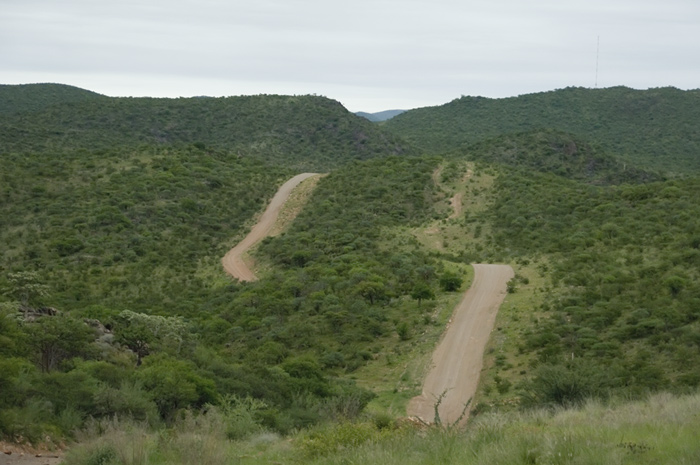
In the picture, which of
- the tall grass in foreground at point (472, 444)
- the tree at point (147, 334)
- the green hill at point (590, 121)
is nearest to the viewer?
the tall grass in foreground at point (472, 444)

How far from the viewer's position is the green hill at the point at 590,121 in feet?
352

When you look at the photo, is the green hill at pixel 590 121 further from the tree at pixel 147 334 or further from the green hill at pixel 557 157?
the tree at pixel 147 334

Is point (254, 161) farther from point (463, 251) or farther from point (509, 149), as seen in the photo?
point (463, 251)

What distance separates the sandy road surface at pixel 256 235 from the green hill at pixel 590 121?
47866mm

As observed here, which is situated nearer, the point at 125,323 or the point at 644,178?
the point at 125,323

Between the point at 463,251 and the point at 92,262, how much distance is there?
22692 mm

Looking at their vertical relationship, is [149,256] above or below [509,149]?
below

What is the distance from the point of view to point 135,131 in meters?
94.6

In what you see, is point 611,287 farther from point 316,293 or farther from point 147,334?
point 147,334

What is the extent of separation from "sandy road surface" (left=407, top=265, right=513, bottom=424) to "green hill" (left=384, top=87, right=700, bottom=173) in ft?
236

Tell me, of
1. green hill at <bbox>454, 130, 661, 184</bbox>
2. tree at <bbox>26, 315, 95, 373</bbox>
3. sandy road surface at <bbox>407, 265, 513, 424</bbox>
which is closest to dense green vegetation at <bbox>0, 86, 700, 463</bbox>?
tree at <bbox>26, 315, 95, 373</bbox>

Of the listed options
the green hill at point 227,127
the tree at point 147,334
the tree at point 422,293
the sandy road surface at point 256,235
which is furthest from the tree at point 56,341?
the green hill at point 227,127

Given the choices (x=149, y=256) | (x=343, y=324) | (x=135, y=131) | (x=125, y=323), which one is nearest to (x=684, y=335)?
(x=343, y=324)

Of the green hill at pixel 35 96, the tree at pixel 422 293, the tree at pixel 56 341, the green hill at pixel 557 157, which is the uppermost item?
the green hill at pixel 35 96
